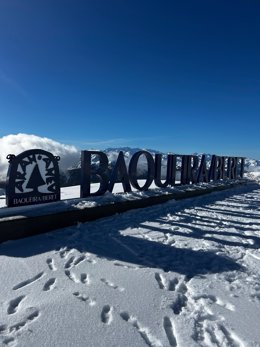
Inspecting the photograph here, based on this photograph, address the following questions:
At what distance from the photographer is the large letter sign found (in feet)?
23.3

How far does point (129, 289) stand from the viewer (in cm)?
418

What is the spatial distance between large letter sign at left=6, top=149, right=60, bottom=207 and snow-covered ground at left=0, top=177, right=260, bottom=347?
131cm

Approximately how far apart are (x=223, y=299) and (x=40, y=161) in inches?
215

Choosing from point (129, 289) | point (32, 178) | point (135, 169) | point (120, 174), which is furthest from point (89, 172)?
point (129, 289)

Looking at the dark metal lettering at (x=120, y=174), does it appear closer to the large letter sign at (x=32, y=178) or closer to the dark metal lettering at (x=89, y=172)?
the dark metal lettering at (x=89, y=172)

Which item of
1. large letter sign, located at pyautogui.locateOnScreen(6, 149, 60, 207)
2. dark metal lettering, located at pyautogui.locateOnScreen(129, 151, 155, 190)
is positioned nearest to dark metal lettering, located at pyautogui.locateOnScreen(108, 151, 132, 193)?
dark metal lettering, located at pyautogui.locateOnScreen(129, 151, 155, 190)

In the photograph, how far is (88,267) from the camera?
16.0ft

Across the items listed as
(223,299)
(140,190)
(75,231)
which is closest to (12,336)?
(223,299)

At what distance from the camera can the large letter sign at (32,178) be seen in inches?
279

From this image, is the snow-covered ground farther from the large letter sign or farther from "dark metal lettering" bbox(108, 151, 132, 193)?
"dark metal lettering" bbox(108, 151, 132, 193)

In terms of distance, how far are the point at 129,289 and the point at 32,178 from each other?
4420mm

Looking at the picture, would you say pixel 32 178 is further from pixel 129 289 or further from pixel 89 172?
pixel 129 289

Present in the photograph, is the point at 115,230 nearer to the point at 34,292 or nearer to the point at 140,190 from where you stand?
the point at 34,292

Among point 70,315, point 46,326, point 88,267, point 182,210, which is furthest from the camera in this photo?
point 182,210
